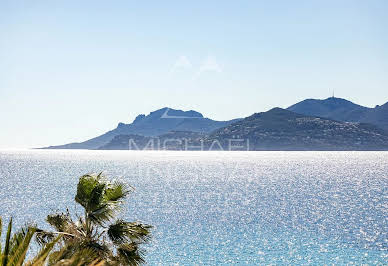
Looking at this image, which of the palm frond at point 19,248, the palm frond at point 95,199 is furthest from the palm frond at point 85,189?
the palm frond at point 19,248

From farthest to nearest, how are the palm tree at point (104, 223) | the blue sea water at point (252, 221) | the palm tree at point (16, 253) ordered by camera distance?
the blue sea water at point (252, 221) < the palm tree at point (104, 223) < the palm tree at point (16, 253)

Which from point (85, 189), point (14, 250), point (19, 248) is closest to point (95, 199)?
point (85, 189)

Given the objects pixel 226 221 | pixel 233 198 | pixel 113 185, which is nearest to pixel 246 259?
pixel 226 221

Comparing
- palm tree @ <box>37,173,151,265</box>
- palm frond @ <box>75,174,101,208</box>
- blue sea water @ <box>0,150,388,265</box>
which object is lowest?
blue sea water @ <box>0,150,388,265</box>

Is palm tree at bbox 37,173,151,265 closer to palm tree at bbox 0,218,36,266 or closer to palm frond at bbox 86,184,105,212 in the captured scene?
palm frond at bbox 86,184,105,212

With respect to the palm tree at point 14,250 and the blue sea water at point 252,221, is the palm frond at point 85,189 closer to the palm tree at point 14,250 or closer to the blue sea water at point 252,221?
the blue sea water at point 252,221

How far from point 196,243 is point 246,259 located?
8045 millimetres

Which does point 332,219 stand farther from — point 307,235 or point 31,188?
point 31,188

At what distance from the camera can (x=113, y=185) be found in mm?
15812

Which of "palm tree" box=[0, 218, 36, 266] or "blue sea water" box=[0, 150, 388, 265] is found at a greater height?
"palm tree" box=[0, 218, 36, 266]

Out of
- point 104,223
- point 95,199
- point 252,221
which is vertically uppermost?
point 95,199

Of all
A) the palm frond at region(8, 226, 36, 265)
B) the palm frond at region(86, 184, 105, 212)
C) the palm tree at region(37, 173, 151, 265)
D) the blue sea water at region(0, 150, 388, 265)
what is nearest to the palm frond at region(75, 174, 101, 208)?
the palm tree at region(37, 173, 151, 265)

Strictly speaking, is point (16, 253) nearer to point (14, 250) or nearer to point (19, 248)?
point (19, 248)

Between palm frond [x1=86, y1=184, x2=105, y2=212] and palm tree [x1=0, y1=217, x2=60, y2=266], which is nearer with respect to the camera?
palm tree [x1=0, y1=217, x2=60, y2=266]
